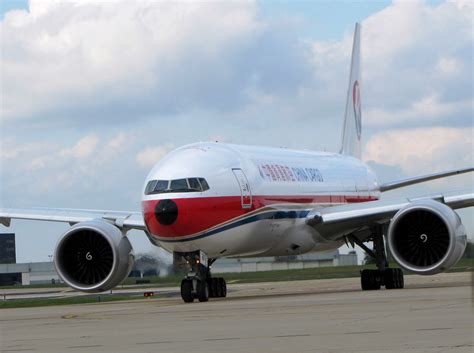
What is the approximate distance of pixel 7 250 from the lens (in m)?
61.2

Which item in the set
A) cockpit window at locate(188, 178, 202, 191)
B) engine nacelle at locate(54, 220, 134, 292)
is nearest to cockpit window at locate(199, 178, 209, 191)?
cockpit window at locate(188, 178, 202, 191)

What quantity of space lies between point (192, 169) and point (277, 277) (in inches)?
823

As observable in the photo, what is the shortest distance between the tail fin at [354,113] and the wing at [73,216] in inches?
553

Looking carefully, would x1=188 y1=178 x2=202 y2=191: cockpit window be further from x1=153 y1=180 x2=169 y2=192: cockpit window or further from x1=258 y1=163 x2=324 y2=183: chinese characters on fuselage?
x1=258 y1=163 x2=324 y2=183: chinese characters on fuselage

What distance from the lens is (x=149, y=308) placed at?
24.8 metres

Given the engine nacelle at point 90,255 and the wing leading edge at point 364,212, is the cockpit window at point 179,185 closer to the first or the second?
the engine nacelle at point 90,255

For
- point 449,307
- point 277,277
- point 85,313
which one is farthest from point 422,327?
point 277,277

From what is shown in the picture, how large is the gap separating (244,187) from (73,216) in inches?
217

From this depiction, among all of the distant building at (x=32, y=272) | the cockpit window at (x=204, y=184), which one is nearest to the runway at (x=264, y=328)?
the cockpit window at (x=204, y=184)

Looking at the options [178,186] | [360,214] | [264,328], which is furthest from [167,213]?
[264,328]

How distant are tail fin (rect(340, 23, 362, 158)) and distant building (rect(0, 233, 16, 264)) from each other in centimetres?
2234

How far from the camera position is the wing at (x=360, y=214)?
30047 mm

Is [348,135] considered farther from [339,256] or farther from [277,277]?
[339,256]

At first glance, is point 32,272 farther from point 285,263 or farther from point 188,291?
point 188,291
